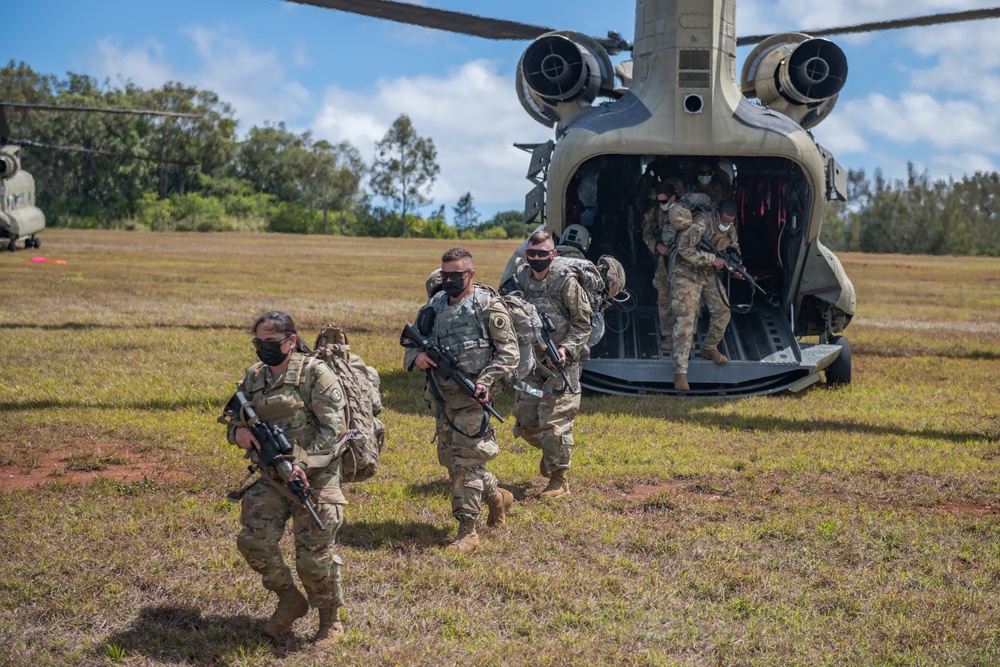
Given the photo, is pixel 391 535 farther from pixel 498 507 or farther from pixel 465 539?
pixel 498 507

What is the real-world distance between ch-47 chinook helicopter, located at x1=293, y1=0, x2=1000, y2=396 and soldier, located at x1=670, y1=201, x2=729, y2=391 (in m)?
0.24

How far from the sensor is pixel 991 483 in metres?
8.38

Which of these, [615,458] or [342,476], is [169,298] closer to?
[615,458]

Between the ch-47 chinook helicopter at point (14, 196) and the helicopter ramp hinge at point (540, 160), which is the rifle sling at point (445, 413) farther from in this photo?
the ch-47 chinook helicopter at point (14, 196)

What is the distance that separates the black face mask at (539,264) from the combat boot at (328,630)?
11.5ft

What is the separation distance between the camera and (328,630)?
5.33m

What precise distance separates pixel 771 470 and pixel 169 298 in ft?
51.5

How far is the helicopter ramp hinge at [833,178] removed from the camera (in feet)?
42.5

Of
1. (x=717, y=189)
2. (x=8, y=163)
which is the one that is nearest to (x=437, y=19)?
(x=717, y=189)

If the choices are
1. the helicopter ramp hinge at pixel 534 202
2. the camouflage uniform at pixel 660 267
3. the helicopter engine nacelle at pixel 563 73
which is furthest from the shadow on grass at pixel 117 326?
the camouflage uniform at pixel 660 267

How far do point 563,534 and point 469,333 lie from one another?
1.48 m

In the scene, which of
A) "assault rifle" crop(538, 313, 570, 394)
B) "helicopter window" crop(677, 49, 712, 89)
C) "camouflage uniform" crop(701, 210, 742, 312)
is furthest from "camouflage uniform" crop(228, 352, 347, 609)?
"helicopter window" crop(677, 49, 712, 89)

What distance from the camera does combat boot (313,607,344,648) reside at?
5.29 metres

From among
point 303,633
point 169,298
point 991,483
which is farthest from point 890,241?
point 303,633
